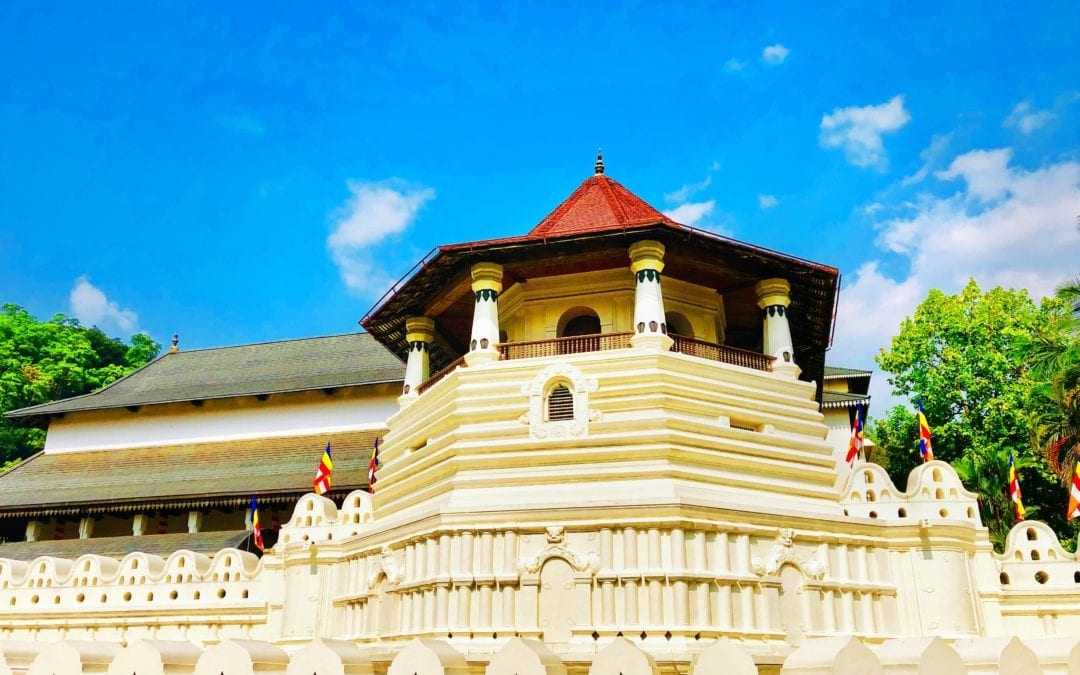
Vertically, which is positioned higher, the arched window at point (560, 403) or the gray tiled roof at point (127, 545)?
the arched window at point (560, 403)

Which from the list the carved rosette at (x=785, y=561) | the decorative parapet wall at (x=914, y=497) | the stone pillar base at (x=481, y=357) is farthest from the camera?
the stone pillar base at (x=481, y=357)

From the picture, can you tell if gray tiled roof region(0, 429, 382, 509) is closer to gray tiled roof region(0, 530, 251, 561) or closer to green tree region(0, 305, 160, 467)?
gray tiled roof region(0, 530, 251, 561)

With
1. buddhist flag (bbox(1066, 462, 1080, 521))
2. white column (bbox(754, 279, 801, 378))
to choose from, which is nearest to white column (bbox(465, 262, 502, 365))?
white column (bbox(754, 279, 801, 378))

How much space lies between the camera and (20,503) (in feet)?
86.4

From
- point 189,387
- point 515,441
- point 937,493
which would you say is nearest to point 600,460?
point 515,441

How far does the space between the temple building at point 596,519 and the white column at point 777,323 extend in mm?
53

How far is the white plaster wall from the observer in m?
28.8

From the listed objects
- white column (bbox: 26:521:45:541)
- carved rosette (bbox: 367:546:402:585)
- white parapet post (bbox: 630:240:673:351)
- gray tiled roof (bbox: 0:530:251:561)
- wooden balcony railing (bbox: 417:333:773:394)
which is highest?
white parapet post (bbox: 630:240:673:351)

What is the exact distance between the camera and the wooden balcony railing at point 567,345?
16047mm

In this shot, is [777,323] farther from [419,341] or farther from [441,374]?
[419,341]

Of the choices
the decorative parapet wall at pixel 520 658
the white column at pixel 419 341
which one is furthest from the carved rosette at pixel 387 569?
the decorative parapet wall at pixel 520 658

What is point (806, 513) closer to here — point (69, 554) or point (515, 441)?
point (515, 441)

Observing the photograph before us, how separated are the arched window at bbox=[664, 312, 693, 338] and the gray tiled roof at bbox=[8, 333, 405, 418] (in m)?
12.6

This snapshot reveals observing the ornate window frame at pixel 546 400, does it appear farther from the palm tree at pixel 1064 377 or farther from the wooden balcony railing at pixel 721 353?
the palm tree at pixel 1064 377
